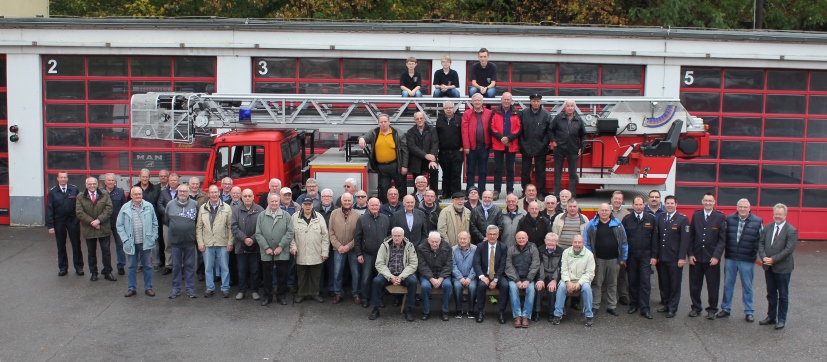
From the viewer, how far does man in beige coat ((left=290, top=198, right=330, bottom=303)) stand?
42.0ft

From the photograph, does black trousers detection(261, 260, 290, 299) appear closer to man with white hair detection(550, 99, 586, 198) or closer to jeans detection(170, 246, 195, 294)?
jeans detection(170, 246, 195, 294)

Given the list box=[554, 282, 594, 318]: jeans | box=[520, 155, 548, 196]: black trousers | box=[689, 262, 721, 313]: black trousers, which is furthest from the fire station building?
box=[554, 282, 594, 318]: jeans

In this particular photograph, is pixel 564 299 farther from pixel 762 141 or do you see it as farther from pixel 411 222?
pixel 762 141

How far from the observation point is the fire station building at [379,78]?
18078mm

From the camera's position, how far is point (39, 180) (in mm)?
18781

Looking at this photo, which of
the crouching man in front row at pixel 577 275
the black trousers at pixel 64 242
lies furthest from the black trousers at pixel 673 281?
Answer: the black trousers at pixel 64 242

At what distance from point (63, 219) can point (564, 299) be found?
26.2ft

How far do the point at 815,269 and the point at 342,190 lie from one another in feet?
27.7

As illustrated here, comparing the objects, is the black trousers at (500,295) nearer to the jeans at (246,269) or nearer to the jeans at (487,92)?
the jeans at (246,269)

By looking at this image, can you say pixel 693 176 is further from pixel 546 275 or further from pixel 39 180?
pixel 39 180

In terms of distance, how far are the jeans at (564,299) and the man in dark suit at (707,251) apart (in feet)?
5.31

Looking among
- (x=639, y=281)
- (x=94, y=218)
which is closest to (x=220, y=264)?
(x=94, y=218)

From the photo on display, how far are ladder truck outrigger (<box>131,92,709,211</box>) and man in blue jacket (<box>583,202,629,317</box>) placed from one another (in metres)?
1.62

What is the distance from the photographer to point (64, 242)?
1434 cm
